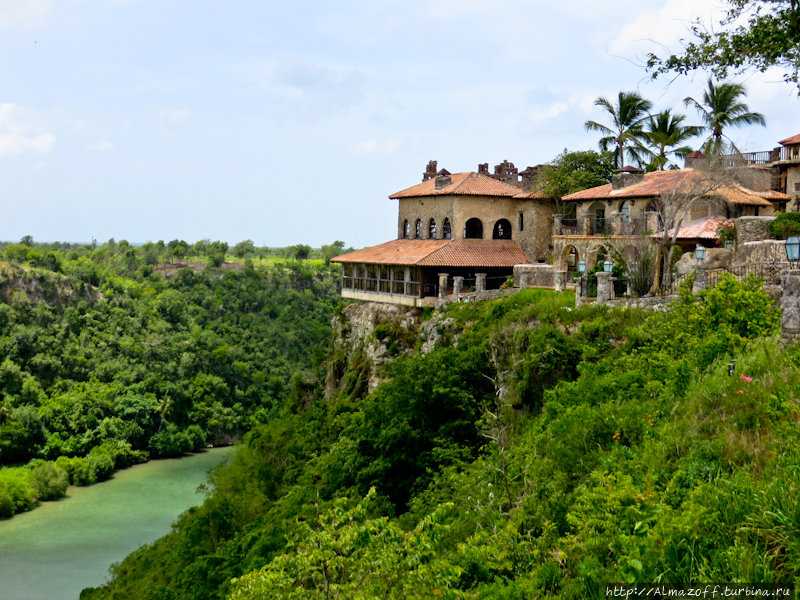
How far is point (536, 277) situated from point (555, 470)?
1737cm

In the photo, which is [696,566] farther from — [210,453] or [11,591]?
[210,453]

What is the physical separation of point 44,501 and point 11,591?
19512mm

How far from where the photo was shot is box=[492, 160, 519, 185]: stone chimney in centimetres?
3934

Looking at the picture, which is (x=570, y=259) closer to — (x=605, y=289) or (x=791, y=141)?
→ (x=605, y=289)

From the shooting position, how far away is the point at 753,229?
2359 centimetres

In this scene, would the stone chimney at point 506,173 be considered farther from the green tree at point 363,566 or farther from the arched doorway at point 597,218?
the green tree at point 363,566

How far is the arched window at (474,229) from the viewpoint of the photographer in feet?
119

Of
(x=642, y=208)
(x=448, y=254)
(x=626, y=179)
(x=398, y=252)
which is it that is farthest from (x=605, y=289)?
(x=398, y=252)

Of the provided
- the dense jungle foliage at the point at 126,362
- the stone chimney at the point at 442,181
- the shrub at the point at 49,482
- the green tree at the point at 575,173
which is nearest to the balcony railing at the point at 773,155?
the green tree at the point at 575,173

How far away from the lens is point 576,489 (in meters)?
11.1

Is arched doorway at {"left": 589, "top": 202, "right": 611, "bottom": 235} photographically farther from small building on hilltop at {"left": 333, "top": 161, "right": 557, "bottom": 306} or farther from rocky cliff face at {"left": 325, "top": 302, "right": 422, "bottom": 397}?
rocky cliff face at {"left": 325, "top": 302, "right": 422, "bottom": 397}

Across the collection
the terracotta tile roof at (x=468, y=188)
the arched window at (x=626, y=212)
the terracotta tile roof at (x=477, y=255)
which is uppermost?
the terracotta tile roof at (x=468, y=188)

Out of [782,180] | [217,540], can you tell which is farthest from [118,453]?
[782,180]

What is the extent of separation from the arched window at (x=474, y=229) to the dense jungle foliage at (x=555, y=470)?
30.0 ft
